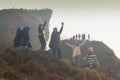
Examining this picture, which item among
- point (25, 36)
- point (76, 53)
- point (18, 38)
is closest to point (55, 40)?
point (25, 36)

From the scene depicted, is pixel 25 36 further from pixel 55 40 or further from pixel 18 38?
pixel 55 40

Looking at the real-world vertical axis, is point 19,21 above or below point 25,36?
above

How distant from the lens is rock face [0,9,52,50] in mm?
32453

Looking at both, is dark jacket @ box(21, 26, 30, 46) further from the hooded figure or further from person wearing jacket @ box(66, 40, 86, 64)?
person wearing jacket @ box(66, 40, 86, 64)

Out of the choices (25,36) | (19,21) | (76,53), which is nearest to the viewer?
(25,36)

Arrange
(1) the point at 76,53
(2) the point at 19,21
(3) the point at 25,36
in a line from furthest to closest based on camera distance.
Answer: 1. (2) the point at 19,21
2. (1) the point at 76,53
3. (3) the point at 25,36

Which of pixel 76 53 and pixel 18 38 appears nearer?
pixel 18 38

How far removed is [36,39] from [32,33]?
2.55ft

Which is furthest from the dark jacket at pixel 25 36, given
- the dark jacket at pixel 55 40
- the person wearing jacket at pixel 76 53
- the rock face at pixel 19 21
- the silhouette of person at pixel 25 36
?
the rock face at pixel 19 21

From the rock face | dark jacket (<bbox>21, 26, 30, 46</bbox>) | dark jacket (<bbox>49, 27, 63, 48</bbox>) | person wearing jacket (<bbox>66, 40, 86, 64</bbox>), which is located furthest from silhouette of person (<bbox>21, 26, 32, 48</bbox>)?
the rock face

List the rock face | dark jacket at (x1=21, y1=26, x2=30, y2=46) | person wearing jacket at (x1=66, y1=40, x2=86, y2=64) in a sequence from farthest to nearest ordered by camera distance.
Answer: the rock face < person wearing jacket at (x1=66, y1=40, x2=86, y2=64) < dark jacket at (x1=21, y1=26, x2=30, y2=46)

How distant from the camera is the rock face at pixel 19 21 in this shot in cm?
3245

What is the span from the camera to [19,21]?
1332 inches

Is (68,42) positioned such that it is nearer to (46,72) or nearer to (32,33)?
(32,33)
